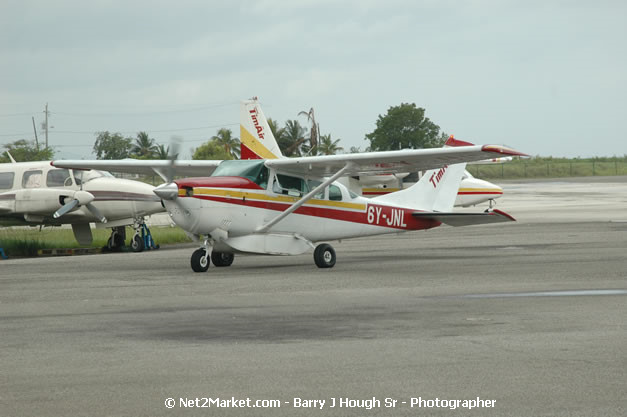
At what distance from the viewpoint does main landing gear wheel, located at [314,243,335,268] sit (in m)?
16.2

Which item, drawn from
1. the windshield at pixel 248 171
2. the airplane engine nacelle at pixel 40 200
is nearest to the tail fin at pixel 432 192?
the windshield at pixel 248 171

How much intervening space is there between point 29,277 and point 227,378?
32.4 ft

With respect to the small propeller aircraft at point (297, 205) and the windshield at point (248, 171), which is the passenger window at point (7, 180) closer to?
the small propeller aircraft at point (297, 205)

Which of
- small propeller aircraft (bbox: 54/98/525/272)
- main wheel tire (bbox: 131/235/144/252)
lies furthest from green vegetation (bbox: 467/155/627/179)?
small propeller aircraft (bbox: 54/98/525/272)

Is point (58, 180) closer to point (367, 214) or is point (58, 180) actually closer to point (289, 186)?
point (289, 186)

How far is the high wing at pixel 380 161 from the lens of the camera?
611 inches

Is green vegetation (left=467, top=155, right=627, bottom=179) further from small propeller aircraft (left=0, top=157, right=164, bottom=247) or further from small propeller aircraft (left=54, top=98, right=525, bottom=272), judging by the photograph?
small propeller aircraft (left=54, top=98, right=525, bottom=272)

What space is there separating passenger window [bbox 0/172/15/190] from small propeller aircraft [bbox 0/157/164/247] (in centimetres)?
7

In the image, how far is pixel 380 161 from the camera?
1642 cm

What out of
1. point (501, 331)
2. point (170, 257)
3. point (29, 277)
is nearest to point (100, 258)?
point (170, 257)

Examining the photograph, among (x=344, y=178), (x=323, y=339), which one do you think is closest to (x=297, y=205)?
(x=323, y=339)

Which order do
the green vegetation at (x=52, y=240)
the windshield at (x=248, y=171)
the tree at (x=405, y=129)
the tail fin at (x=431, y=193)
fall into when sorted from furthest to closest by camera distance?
1. the tree at (x=405, y=129)
2. the green vegetation at (x=52, y=240)
3. the tail fin at (x=431, y=193)
4. the windshield at (x=248, y=171)

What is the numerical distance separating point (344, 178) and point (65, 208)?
10.4m

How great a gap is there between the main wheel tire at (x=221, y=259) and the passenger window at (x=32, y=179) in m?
7.49
